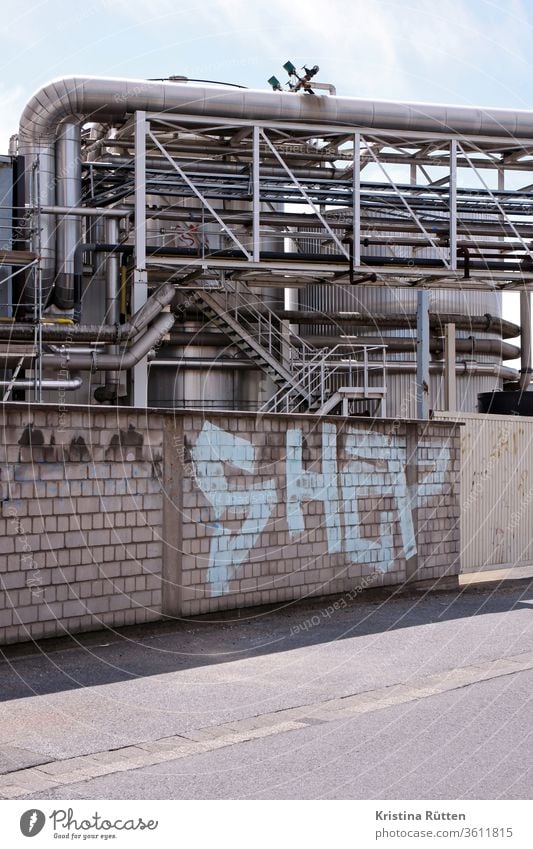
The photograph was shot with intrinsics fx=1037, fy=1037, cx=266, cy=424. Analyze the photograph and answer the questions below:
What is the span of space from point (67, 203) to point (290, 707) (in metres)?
13.4

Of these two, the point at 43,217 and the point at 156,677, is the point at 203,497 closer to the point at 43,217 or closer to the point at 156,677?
the point at 156,677

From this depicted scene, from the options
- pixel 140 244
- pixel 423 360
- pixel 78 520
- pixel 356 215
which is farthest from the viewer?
pixel 356 215

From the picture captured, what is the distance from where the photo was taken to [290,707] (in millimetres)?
7457

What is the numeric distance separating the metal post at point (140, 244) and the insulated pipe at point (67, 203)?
1.25 meters

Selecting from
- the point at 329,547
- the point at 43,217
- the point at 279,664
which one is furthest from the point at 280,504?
the point at 43,217

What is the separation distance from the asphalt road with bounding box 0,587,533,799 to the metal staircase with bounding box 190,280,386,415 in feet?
30.6

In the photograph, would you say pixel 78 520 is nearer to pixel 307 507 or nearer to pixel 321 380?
pixel 307 507

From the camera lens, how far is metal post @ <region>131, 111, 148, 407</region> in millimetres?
18172

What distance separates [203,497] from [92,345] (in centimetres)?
830

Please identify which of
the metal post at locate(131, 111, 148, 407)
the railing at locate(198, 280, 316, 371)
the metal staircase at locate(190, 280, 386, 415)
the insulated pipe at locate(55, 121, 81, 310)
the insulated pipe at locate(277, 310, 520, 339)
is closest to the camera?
the metal post at locate(131, 111, 148, 407)

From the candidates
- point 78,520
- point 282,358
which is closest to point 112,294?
point 282,358

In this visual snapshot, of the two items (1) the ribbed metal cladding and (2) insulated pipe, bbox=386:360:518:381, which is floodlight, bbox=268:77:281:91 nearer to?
(1) the ribbed metal cladding

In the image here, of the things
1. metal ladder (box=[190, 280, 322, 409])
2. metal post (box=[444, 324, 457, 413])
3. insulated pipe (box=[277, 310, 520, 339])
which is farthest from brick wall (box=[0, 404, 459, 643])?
insulated pipe (box=[277, 310, 520, 339])

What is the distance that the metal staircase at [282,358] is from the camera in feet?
66.9
